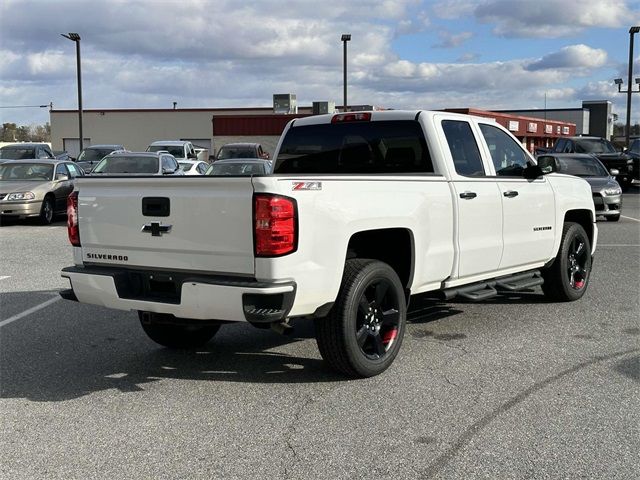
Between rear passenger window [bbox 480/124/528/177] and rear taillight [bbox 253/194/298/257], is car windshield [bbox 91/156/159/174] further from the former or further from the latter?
rear taillight [bbox 253/194/298/257]

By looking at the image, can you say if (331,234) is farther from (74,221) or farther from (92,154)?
(92,154)

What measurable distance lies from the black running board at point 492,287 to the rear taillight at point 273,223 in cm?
201

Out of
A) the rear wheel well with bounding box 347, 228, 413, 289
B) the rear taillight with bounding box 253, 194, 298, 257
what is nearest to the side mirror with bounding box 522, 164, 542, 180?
the rear wheel well with bounding box 347, 228, 413, 289

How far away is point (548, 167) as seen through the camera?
6.77 m

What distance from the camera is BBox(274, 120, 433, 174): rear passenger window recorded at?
19.9 ft

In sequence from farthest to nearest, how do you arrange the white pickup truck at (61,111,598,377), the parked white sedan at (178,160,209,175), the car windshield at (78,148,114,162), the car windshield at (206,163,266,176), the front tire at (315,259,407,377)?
the car windshield at (78,148,114,162)
the parked white sedan at (178,160,209,175)
the car windshield at (206,163,266,176)
the front tire at (315,259,407,377)
the white pickup truck at (61,111,598,377)

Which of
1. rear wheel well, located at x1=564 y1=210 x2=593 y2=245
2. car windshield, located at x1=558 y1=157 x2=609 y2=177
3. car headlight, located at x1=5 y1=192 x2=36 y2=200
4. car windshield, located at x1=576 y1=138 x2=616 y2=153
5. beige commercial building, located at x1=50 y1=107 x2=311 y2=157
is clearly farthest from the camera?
beige commercial building, located at x1=50 y1=107 x2=311 y2=157

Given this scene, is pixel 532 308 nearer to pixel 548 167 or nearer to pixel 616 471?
pixel 548 167

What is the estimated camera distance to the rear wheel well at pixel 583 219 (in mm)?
7969

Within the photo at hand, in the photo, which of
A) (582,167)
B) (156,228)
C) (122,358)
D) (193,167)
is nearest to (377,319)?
(156,228)

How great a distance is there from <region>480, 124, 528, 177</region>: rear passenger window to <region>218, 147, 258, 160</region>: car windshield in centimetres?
1791

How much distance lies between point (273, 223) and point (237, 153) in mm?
20722

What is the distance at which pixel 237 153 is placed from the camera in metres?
24.5

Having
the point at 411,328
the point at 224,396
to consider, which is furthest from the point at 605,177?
the point at 224,396
